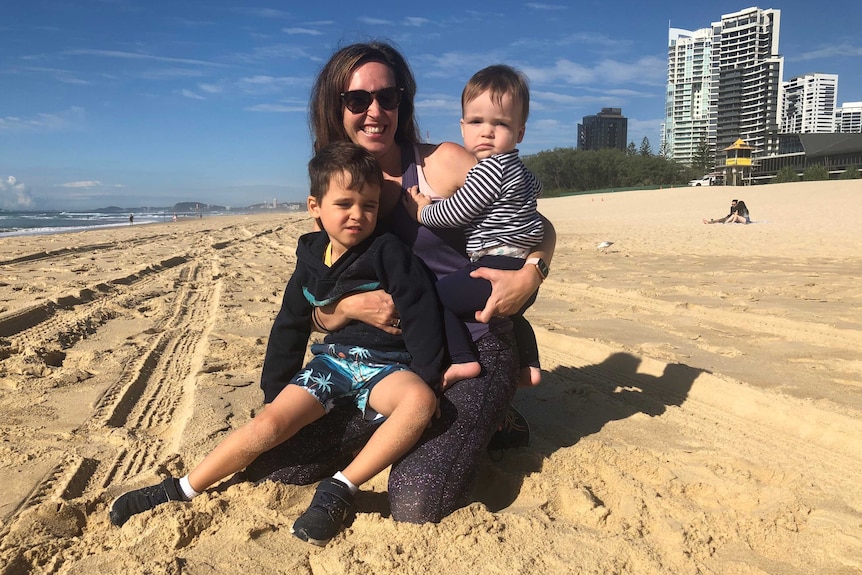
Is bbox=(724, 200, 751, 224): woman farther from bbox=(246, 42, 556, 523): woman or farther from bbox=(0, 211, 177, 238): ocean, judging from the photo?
bbox=(0, 211, 177, 238): ocean

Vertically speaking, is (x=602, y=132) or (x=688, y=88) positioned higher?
(x=688, y=88)

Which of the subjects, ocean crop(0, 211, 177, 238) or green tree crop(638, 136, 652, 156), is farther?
green tree crop(638, 136, 652, 156)

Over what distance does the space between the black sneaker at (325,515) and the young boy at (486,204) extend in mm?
597

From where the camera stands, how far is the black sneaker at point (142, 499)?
1.98 m

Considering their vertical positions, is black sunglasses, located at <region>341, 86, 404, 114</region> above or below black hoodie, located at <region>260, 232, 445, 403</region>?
above

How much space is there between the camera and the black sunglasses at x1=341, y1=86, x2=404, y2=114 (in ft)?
8.20

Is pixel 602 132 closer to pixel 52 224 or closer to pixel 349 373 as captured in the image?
pixel 52 224

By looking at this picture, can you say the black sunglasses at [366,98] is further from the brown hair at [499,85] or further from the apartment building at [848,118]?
the apartment building at [848,118]

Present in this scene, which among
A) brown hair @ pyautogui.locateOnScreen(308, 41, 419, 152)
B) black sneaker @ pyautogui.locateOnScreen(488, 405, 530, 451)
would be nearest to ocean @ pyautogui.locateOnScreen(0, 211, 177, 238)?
brown hair @ pyautogui.locateOnScreen(308, 41, 419, 152)

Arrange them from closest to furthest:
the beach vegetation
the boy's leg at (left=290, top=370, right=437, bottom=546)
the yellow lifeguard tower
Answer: the boy's leg at (left=290, top=370, right=437, bottom=546), the yellow lifeguard tower, the beach vegetation

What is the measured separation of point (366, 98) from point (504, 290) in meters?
1.06

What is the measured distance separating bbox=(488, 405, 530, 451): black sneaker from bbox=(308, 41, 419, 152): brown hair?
1.46m

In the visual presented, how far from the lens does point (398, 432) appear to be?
204 cm

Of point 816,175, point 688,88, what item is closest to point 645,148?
point 816,175
